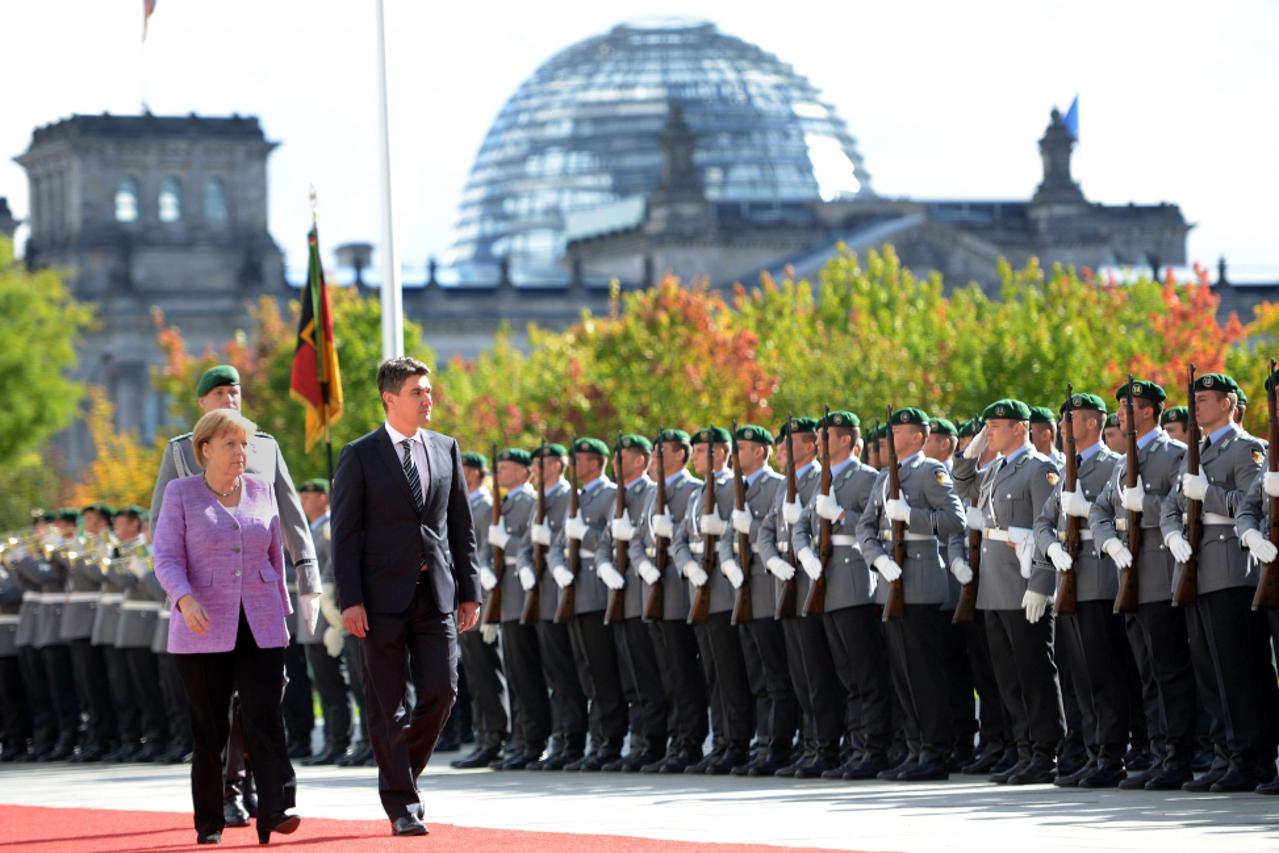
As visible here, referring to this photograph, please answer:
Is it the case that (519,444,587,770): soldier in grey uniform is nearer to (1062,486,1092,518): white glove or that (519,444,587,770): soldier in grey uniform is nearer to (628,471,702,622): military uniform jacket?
(628,471,702,622): military uniform jacket

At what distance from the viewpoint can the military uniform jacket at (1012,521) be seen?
18.5 m

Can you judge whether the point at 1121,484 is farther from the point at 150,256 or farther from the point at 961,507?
the point at 150,256

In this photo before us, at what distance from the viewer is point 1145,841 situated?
1425 cm

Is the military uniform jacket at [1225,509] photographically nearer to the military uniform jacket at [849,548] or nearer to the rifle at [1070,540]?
the rifle at [1070,540]

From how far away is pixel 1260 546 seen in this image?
16.5m

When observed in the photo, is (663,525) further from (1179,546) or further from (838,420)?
(1179,546)

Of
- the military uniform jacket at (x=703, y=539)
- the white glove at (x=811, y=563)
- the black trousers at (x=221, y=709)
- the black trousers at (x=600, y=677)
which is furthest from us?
the black trousers at (x=600, y=677)

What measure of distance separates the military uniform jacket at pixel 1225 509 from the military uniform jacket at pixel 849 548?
9.74 feet

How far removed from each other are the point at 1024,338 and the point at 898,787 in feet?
126

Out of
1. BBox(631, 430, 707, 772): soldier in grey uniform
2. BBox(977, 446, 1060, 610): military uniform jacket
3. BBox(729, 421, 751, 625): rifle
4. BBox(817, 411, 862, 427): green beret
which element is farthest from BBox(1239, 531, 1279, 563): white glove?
BBox(631, 430, 707, 772): soldier in grey uniform

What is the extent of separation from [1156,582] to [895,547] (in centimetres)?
222

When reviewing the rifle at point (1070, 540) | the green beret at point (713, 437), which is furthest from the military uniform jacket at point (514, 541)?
the rifle at point (1070, 540)

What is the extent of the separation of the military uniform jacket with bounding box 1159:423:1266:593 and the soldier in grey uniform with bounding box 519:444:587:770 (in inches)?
256

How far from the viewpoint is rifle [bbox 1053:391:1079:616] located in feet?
59.2
